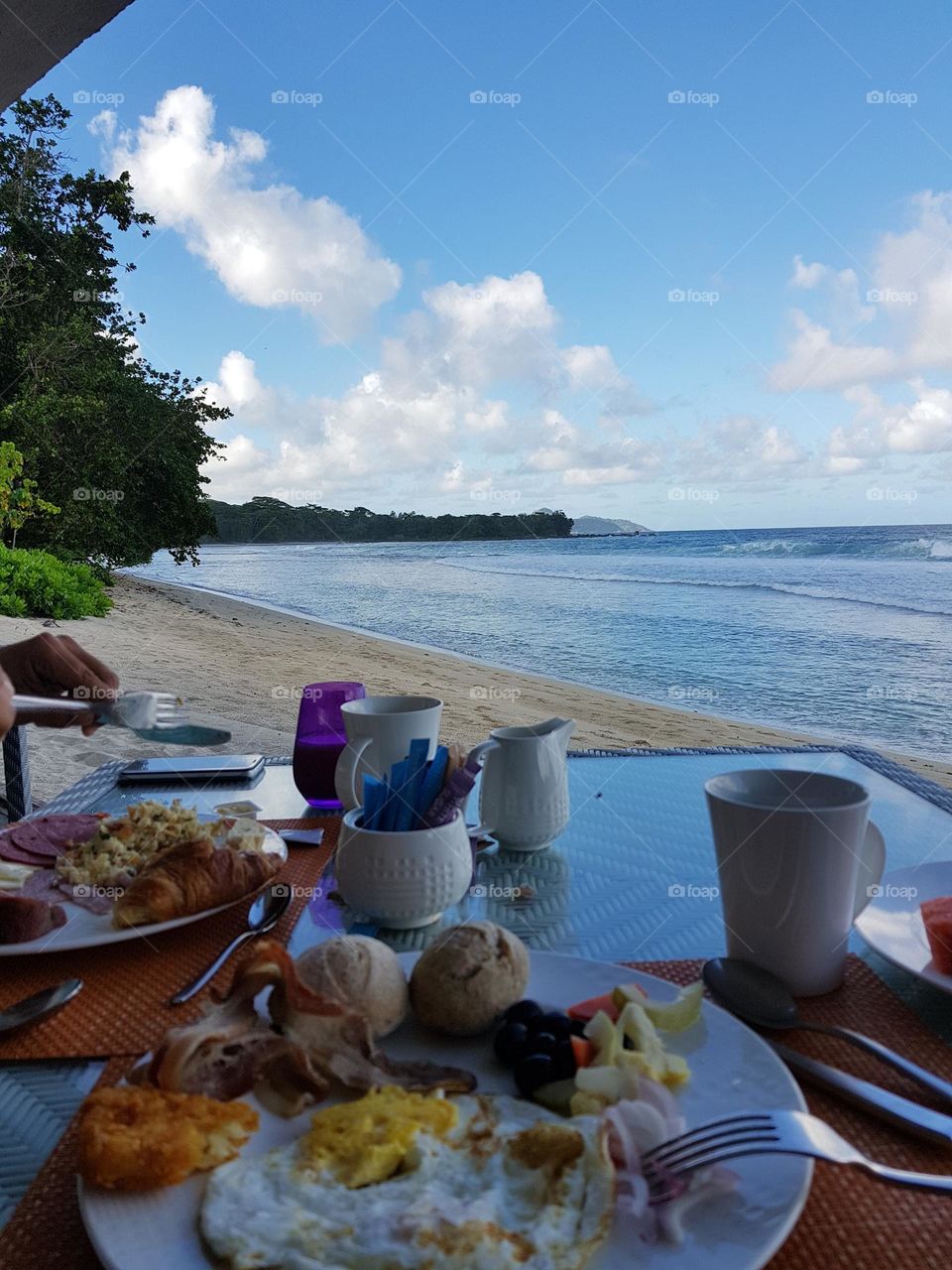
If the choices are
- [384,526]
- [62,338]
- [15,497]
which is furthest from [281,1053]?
[384,526]

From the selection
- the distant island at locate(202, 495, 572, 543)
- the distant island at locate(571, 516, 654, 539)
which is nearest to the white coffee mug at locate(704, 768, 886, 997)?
the distant island at locate(202, 495, 572, 543)

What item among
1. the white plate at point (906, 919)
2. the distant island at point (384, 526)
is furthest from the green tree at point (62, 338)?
the distant island at point (384, 526)

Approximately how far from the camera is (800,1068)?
22.6 inches

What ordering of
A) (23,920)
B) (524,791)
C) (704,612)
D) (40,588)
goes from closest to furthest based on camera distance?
(23,920) → (524,791) → (40,588) → (704,612)

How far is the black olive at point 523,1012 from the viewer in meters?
0.58

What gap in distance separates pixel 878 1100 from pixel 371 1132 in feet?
1.06

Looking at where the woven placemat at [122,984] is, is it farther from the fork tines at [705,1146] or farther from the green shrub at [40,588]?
the green shrub at [40,588]

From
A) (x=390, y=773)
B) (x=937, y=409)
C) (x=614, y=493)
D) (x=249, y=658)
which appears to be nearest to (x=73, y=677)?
(x=390, y=773)

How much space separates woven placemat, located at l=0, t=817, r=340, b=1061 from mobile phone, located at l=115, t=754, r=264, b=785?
522 mm

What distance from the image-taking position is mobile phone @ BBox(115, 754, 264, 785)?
55.8 inches

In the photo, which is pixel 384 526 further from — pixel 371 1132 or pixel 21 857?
pixel 371 1132

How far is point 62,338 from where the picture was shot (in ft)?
32.8

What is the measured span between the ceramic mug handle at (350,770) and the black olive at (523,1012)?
1.62 feet

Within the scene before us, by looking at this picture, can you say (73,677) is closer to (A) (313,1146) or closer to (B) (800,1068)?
(A) (313,1146)
